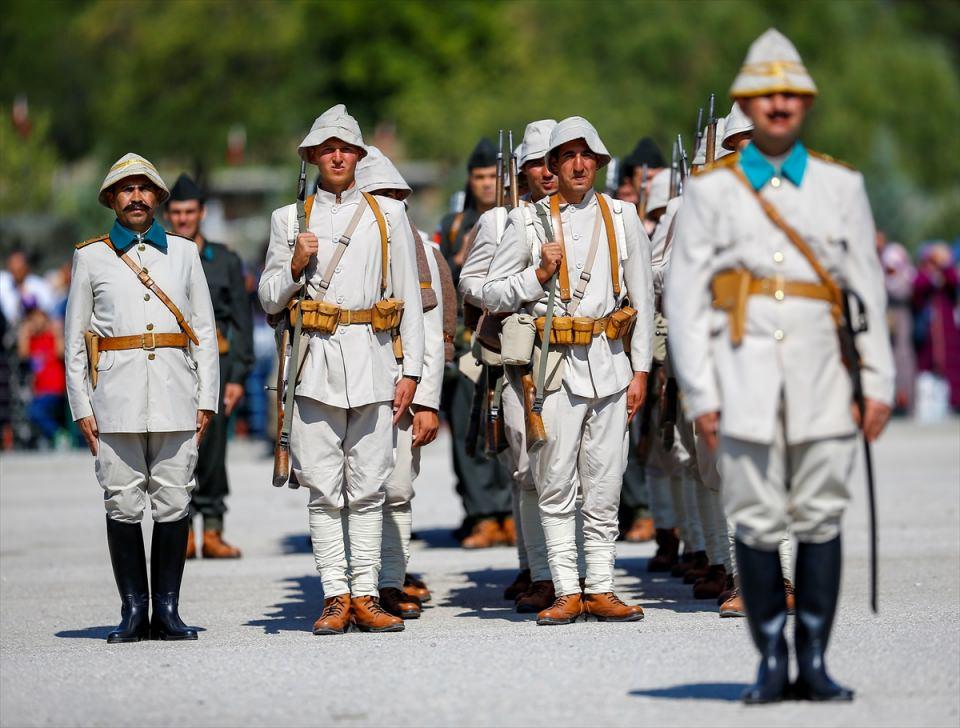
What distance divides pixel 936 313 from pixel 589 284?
50.9 feet

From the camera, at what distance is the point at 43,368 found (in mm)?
22031

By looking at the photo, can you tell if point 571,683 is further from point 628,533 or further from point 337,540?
point 628,533

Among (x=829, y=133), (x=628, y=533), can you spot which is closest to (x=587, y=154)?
(x=628, y=533)

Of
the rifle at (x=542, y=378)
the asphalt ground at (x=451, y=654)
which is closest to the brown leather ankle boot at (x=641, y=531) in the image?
the asphalt ground at (x=451, y=654)

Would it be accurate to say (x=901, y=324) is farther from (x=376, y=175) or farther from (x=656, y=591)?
(x=376, y=175)

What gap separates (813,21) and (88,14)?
108ft

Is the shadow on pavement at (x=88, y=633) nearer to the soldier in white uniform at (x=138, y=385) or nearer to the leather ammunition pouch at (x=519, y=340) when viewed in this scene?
the soldier in white uniform at (x=138, y=385)

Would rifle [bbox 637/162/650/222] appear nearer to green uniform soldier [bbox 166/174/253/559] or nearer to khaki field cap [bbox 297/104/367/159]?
green uniform soldier [bbox 166/174/253/559]

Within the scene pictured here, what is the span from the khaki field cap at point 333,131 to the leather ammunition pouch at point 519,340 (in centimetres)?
122

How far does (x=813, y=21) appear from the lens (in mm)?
63562

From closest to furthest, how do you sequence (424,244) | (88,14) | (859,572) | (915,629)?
1. (915,629)
2. (424,244)
3. (859,572)
4. (88,14)

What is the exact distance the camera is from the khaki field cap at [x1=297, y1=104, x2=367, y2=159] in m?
9.70

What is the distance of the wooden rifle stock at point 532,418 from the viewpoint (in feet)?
31.9

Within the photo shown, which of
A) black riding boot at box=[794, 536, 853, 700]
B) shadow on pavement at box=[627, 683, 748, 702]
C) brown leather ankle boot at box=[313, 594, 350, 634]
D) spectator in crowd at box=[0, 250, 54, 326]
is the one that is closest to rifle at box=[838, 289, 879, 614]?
black riding boot at box=[794, 536, 853, 700]
